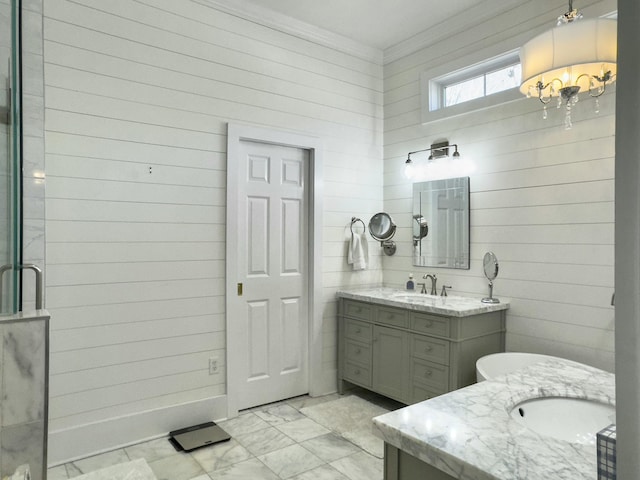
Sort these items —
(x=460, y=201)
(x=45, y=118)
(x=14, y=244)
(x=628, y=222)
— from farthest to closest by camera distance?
(x=460, y=201), (x=45, y=118), (x=14, y=244), (x=628, y=222)

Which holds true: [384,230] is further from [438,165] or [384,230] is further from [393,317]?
[393,317]

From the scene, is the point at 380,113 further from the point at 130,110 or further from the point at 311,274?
the point at 130,110

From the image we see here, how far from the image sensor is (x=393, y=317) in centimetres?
326

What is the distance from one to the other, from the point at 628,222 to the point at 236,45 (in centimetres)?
320

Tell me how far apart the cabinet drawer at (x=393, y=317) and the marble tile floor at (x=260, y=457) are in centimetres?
87

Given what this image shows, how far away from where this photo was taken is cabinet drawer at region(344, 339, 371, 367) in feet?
11.5

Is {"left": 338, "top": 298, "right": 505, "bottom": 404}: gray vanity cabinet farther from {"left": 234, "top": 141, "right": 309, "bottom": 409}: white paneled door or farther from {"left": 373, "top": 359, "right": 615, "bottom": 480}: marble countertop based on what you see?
{"left": 373, "top": 359, "right": 615, "bottom": 480}: marble countertop

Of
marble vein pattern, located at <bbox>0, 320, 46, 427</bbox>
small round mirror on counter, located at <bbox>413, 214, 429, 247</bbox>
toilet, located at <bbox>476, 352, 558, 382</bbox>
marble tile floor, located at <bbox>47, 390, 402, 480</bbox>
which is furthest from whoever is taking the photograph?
small round mirror on counter, located at <bbox>413, 214, 429, 247</bbox>

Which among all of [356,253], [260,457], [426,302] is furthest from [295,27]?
[260,457]

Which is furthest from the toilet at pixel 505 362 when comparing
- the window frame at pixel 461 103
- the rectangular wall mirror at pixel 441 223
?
the window frame at pixel 461 103

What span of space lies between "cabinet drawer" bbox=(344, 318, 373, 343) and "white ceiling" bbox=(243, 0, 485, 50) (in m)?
2.41

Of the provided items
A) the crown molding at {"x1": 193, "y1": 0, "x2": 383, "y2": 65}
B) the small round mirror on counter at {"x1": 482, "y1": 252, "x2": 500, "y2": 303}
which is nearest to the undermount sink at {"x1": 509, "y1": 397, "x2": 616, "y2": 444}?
the small round mirror on counter at {"x1": 482, "y1": 252, "x2": 500, "y2": 303}

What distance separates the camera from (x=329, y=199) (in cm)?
374

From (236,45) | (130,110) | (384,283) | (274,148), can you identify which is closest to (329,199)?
(274,148)
